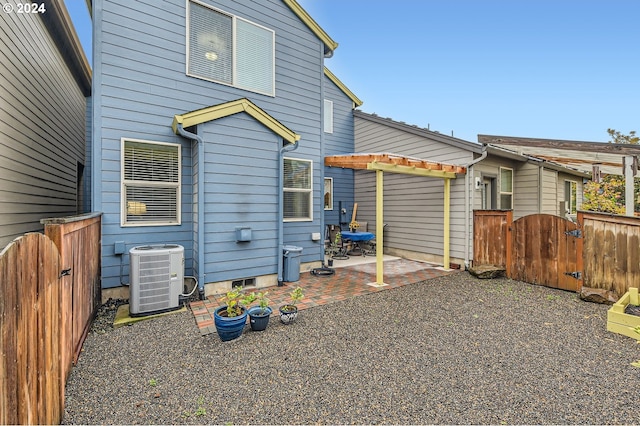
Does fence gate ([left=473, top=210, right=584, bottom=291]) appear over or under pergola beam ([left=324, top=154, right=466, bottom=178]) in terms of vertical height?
under

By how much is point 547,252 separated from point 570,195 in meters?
7.99

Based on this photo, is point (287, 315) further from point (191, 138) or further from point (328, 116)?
point (328, 116)

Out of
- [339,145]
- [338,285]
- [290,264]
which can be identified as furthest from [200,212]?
[339,145]

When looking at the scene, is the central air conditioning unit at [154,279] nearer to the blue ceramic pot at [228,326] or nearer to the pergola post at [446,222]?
the blue ceramic pot at [228,326]

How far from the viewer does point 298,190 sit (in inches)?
275

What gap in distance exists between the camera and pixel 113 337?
3.64m

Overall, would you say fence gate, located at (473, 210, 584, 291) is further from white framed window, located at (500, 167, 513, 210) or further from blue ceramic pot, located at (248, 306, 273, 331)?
blue ceramic pot, located at (248, 306, 273, 331)

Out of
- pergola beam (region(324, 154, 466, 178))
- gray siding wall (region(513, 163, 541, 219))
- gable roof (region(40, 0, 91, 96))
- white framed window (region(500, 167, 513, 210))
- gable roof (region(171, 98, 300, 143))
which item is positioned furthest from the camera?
gray siding wall (region(513, 163, 541, 219))

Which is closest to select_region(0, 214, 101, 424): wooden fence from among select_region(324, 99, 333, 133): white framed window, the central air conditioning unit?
the central air conditioning unit

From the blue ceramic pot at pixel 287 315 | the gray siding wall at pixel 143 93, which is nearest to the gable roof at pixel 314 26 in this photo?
the gray siding wall at pixel 143 93

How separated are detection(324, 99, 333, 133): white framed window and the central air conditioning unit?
25.3ft

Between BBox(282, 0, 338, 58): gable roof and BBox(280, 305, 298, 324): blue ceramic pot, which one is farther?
BBox(282, 0, 338, 58): gable roof

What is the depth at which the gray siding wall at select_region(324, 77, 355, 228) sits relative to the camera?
34.7ft

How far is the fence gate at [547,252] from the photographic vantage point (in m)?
5.73
